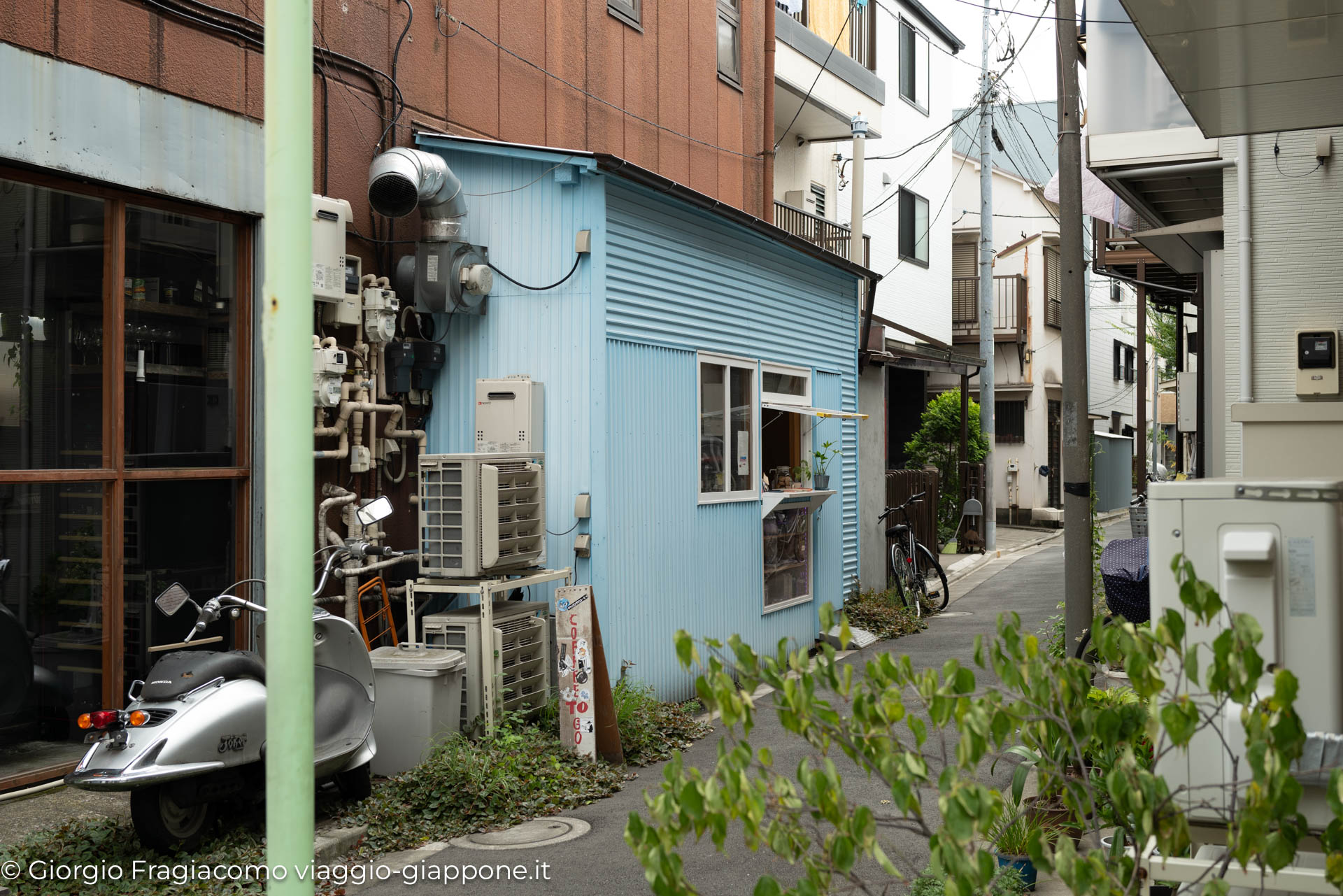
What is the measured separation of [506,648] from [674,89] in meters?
7.97

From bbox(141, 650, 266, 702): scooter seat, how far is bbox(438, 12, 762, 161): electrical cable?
19.5ft

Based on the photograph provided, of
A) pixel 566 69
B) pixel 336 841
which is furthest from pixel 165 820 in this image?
pixel 566 69

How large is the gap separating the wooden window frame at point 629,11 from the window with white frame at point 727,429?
3.96m

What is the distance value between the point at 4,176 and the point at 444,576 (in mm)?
3739

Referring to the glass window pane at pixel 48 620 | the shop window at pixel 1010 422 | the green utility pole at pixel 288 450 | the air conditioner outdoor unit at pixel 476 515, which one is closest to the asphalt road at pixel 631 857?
the air conditioner outdoor unit at pixel 476 515

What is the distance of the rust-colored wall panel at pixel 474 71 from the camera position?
10328 mm

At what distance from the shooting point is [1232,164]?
8523mm

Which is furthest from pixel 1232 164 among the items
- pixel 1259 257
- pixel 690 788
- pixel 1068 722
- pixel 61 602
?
pixel 61 602

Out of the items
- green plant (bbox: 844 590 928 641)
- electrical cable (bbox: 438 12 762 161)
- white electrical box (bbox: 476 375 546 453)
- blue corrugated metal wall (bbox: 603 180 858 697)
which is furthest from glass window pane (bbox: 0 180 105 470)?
green plant (bbox: 844 590 928 641)

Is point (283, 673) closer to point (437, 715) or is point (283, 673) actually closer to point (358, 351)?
point (437, 715)

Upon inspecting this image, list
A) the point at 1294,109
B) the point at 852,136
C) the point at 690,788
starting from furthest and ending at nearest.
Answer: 1. the point at 852,136
2. the point at 1294,109
3. the point at 690,788

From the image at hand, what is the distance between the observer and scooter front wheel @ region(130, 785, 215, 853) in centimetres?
588

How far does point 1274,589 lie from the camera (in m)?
3.35

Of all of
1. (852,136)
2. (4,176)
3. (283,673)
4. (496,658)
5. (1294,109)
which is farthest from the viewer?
(852,136)
